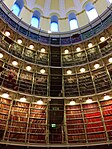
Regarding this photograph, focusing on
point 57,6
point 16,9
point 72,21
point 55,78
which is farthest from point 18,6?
point 55,78

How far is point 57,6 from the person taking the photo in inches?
774

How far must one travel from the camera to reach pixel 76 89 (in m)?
13.4

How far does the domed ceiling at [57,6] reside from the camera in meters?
18.6

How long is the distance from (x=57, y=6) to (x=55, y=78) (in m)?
9.25

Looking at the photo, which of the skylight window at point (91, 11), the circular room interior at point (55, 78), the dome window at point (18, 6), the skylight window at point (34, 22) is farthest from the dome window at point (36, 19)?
the skylight window at point (91, 11)

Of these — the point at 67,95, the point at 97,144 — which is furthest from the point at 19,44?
the point at 97,144

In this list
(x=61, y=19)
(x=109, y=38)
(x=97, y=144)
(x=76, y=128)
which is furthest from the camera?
(x=61, y=19)

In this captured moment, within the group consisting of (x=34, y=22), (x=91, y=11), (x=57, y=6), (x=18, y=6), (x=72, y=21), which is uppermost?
(x=57, y=6)

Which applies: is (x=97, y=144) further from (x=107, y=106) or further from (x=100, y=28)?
(x=100, y=28)

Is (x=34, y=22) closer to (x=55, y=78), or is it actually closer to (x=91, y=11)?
(x=91, y=11)

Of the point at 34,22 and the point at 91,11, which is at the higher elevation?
the point at 91,11

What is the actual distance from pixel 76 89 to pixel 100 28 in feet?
18.8

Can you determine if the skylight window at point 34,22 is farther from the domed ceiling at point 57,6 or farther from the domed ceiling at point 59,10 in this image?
the domed ceiling at point 57,6

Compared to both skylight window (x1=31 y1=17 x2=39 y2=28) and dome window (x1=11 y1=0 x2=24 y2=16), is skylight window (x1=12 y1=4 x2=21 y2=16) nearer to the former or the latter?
dome window (x1=11 y1=0 x2=24 y2=16)
